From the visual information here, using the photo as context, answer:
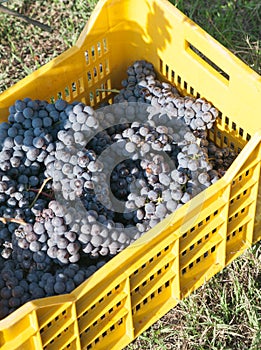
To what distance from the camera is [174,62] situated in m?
2.39

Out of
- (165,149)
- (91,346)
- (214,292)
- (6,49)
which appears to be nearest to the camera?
(91,346)

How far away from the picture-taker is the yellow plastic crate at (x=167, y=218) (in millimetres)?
1855

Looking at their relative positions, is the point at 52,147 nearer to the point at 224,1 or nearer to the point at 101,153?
the point at 101,153

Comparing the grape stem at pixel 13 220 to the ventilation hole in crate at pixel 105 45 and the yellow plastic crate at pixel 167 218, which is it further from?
the ventilation hole in crate at pixel 105 45

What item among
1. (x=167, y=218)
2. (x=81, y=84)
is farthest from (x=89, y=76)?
(x=167, y=218)

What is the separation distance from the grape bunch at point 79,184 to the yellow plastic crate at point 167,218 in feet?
0.31

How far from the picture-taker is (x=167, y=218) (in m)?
1.89

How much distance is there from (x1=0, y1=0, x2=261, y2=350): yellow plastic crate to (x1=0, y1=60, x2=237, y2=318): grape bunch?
9cm

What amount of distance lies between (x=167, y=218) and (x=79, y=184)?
29cm

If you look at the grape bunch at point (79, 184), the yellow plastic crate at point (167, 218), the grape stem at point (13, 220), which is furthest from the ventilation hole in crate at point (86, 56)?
the grape stem at point (13, 220)

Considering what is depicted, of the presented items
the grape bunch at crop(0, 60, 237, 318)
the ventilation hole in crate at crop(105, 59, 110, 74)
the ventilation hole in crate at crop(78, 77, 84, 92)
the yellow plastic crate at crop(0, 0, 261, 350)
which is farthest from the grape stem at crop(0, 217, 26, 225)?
the ventilation hole in crate at crop(105, 59, 110, 74)

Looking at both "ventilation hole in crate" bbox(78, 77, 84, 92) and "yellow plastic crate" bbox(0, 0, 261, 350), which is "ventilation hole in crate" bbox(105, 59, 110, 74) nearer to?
"yellow plastic crate" bbox(0, 0, 261, 350)

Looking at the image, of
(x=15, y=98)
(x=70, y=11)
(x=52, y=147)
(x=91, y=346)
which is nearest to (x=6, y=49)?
(x=70, y=11)

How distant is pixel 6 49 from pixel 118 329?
137 centimetres
